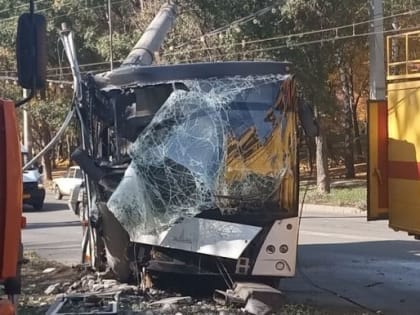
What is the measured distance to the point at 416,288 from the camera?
11438mm

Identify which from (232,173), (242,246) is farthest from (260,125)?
(242,246)

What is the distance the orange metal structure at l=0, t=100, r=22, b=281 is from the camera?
4.88m

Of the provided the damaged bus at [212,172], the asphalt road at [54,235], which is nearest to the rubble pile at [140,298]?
the damaged bus at [212,172]

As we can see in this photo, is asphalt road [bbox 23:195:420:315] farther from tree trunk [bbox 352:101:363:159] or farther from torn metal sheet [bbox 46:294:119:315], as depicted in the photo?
tree trunk [bbox 352:101:363:159]

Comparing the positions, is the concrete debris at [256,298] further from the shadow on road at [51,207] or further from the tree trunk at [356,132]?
the tree trunk at [356,132]

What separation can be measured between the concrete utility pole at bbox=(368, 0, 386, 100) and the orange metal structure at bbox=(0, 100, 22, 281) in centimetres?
1846

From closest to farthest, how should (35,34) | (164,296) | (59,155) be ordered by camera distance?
(35,34)
(164,296)
(59,155)

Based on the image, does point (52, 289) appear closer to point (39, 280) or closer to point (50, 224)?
point (39, 280)

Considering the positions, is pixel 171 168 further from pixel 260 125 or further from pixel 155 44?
pixel 155 44

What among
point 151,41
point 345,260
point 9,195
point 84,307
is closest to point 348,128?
point 151,41

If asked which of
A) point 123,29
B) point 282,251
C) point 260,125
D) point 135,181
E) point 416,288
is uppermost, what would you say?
point 123,29

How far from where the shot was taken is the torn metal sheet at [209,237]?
9594 millimetres

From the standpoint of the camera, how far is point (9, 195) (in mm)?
4902

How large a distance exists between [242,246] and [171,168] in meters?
1.21
